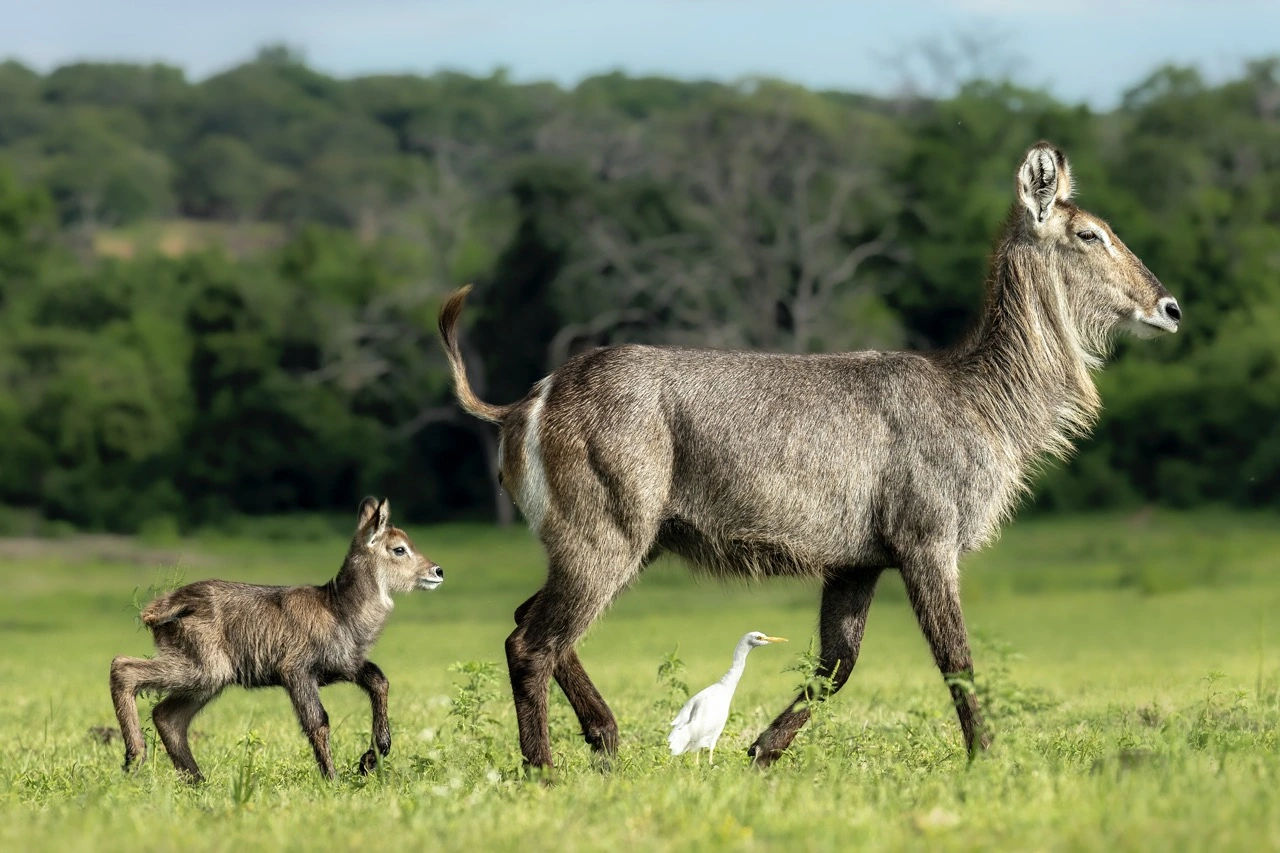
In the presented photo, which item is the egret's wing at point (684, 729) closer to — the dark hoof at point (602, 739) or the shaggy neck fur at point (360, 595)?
the dark hoof at point (602, 739)

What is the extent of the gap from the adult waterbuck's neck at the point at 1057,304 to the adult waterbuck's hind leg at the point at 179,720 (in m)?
3.25

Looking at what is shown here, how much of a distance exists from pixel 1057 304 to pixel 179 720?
3.84 meters

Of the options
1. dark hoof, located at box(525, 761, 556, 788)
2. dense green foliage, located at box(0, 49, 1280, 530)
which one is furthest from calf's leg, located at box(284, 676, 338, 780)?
dense green foliage, located at box(0, 49, 1280, 530)

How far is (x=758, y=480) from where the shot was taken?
20.2 feet

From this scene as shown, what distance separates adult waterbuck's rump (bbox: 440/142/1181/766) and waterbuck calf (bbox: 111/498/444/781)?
0.83 meters

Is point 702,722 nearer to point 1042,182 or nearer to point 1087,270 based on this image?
point 1087,270

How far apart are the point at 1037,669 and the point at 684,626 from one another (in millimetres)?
7163

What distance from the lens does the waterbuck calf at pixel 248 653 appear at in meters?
6.36

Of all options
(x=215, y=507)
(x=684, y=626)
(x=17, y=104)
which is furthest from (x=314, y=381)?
(x=17, y=104)

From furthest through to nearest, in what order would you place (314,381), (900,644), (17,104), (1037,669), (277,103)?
(277,103) → (17,104) → (314,381) → (900,644) → (1037,669)

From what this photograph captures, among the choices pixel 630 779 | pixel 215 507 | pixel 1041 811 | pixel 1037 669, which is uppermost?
pixel 1041 811

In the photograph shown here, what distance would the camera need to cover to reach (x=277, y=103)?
351 ft

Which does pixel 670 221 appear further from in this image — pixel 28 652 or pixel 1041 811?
pixel 1041 811

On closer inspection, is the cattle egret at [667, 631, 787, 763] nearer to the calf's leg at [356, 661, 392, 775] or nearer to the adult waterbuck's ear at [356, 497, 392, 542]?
the calf's leg at [356, 661, 392, 775]
